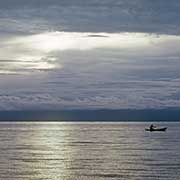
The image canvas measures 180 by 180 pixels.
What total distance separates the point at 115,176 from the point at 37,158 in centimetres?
3790

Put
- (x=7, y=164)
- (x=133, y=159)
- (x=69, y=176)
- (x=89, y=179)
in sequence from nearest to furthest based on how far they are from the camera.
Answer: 1. (x=89, y=179)
2. (x=69, y=176)
3. (x=7, y=164)
4. (x=133, y=159)

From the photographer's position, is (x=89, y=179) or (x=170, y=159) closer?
(x=89, y=179)

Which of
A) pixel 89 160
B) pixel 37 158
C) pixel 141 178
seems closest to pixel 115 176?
pixel 141 178

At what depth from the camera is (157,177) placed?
86000mm

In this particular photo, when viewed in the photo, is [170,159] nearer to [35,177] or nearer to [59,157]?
[59,157]

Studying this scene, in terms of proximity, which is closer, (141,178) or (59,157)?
(141,178)

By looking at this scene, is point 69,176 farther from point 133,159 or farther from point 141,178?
point 133,159

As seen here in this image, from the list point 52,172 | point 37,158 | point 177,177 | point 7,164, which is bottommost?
point 177,177

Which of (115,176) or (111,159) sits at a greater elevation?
(111,159)

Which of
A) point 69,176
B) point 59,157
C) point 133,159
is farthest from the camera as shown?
point 59,157

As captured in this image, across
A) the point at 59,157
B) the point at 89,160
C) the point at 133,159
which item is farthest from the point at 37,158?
the point at 133,159

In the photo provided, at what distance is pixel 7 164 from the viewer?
A: 107750 mm

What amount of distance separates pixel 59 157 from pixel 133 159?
20.1m

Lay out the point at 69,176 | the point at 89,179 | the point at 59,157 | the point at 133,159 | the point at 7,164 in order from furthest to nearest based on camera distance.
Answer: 1. the point at 59,157
2. the point at 133,159
3. the point at 7,164
4. the point at 69,176
5. the point at 89,179
